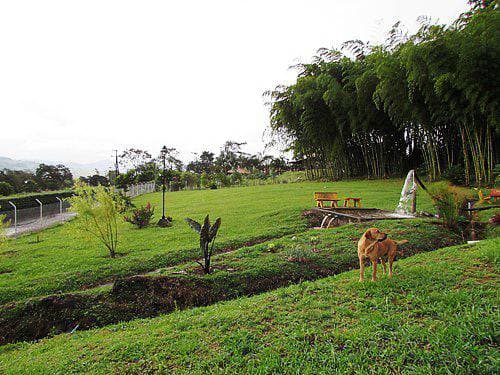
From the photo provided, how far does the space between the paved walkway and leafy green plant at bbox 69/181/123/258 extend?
4594mm

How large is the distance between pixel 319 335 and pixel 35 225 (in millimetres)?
11461

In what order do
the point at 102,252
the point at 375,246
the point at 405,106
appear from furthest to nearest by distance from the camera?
the point at 405,106 < the point at 102,252 < the point at 375,246

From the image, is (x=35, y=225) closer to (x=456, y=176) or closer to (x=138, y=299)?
(x=138, y=299)

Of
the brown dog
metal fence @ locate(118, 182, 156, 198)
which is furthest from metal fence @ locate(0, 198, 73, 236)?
the brown dog

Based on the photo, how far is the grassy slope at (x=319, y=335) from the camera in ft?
8.11

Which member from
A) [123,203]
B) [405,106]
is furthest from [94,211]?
[405,106]

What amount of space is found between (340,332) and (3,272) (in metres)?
6.41

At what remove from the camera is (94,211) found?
272 inches

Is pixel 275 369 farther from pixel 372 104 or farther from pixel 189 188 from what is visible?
pixel 189 188

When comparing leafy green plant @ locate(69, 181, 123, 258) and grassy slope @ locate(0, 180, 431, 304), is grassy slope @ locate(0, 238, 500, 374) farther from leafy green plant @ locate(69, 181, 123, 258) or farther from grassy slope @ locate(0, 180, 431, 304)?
leafy green plant @ locate(69, 181, 123, 258)

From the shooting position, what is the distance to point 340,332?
285 centimetres

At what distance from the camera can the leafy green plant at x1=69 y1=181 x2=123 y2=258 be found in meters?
6.86

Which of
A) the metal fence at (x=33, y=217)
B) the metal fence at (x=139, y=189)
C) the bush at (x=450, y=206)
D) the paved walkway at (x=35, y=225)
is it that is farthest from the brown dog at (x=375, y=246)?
the metal fence at (x=139, y=189)

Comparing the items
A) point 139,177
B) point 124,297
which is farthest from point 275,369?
point 139,177
